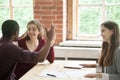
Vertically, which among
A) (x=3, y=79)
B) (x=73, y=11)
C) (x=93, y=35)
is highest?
(x=73, y=11)

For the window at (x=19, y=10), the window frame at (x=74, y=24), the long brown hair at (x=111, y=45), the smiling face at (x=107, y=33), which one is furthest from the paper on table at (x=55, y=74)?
the window at (x=19, y=10)

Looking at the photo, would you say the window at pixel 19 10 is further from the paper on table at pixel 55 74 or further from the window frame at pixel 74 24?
the paper on table at pixel 55 74

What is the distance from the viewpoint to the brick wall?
4160 mm

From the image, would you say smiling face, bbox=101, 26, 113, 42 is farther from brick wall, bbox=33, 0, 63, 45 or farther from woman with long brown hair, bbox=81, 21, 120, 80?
brick wall, bbox=33, 0, 63, 45

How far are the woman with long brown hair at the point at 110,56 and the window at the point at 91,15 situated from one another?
174 cm

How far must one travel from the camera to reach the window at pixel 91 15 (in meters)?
4.36

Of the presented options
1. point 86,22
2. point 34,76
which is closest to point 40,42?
point 34,76

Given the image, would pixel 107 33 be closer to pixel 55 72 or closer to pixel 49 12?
pixel 55 72

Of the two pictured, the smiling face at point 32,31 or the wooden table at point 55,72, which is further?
the smiling face at point 32,31

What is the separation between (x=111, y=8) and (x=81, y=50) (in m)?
0.95

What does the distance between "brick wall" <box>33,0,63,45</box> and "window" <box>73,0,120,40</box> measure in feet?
1.29

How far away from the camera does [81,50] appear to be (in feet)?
13.2

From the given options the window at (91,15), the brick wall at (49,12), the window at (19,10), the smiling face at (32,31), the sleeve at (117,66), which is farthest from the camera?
the window at (19,10)

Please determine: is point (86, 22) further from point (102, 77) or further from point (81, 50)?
point (102, 77)
